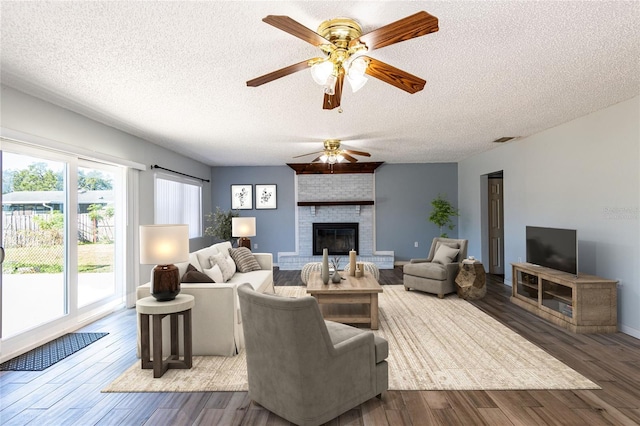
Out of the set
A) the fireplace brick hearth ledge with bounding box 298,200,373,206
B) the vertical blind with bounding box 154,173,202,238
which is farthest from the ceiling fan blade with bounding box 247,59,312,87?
the fireplace brick hearth ledge with bounding box 298,200,373,206

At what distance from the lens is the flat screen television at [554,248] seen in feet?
12.9

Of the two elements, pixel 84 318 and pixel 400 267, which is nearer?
pixel 84 318

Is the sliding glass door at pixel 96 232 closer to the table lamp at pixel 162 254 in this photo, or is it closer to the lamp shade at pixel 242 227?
the lamp shade at pixel 242 227

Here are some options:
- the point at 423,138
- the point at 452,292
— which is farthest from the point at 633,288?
the point at 423,138

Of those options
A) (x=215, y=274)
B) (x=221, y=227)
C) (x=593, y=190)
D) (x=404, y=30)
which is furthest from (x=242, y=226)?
(x=593, y=190)

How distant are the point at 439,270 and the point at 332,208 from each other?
3551mm

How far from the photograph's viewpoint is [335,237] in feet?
27.1

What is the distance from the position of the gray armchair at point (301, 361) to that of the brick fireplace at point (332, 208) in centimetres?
588

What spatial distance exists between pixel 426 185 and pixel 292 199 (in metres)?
3.20

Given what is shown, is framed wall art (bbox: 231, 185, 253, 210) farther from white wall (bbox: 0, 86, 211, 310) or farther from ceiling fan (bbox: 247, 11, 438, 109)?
ceiling fan (bbox: 247, 11, 438, 109)

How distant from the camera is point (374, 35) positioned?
1800 mm

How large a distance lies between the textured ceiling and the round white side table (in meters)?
1.84

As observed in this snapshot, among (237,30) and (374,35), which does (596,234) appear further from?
A: (237,30)

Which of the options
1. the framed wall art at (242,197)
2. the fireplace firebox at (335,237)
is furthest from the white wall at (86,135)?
the fireplace firebox at (335,237)
